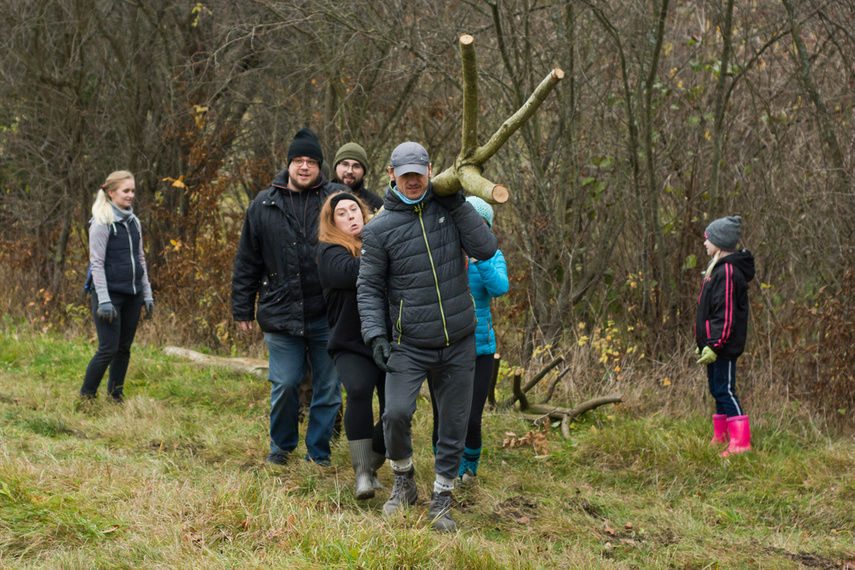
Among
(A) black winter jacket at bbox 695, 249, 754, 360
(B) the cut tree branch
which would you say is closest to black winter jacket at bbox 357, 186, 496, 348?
(B) the cut tree branch

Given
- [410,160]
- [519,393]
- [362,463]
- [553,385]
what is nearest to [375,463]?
[362,463]

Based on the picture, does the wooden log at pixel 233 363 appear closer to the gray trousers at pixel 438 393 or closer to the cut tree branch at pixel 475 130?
the gray trousers at pixel 438 393

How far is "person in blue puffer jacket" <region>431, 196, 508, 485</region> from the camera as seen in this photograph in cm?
466

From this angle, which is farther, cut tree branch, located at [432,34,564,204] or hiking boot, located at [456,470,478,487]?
hiking boot, located at [456,470,478,487]

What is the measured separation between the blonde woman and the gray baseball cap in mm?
3386

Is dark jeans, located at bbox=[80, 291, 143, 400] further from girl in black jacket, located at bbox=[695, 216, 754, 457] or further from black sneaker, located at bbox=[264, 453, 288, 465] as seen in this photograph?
girl in black jacket, located at bbox=[695, 216, 754, 457]

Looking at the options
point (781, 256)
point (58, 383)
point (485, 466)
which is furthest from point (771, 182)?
point (58, 383)

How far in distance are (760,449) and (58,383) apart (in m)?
6.41

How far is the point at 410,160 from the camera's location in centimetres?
397

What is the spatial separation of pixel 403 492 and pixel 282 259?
174 cm

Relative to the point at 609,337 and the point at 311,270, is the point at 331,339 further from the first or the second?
the point at 609,337

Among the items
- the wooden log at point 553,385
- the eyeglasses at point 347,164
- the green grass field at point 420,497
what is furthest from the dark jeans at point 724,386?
the eyeglasses at point 347,164

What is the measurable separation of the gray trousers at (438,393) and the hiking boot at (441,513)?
0.37 feet

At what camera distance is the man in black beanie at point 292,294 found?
5.13 meters
